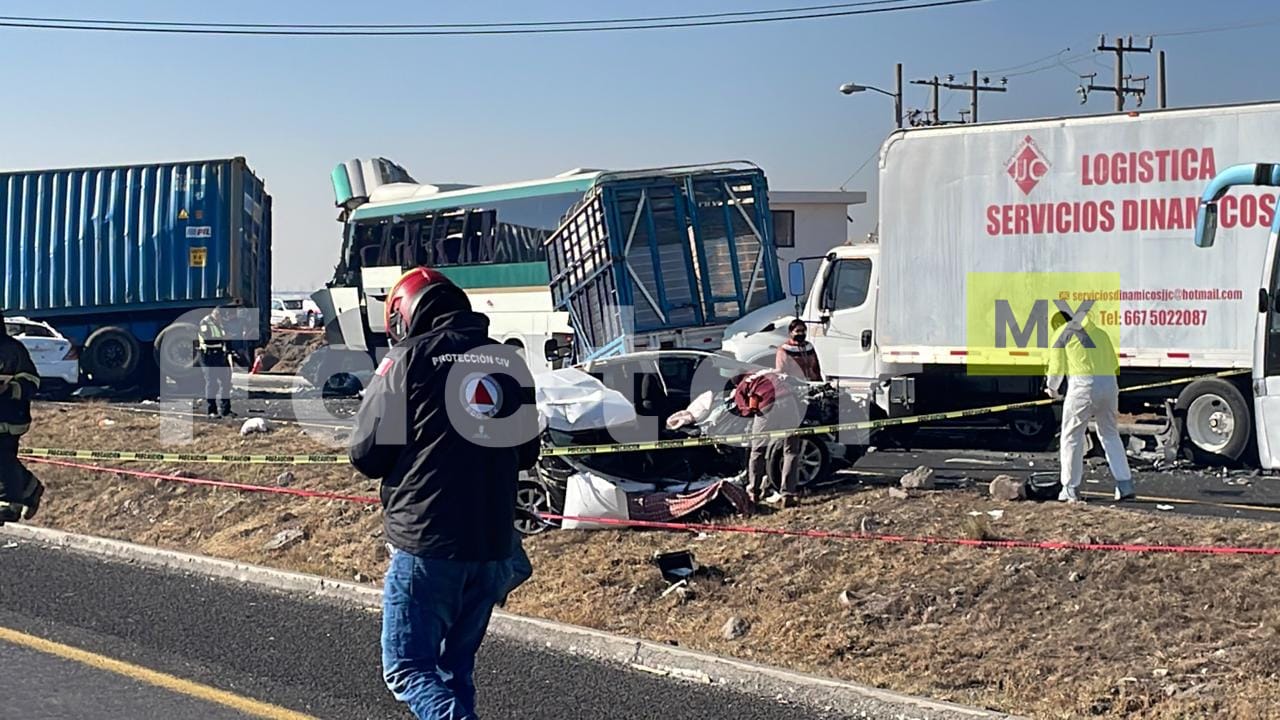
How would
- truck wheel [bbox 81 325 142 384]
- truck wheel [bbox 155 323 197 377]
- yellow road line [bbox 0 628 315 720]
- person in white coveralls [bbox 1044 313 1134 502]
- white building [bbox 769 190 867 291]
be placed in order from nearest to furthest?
yellow road line [bbox 0 628 315 720] → person in white coveralls [bbox 1044 313 1134 502] → truck wheel [bbox 155 323 197 377] → truck wheel [bbox 81 325 142 384] → white building [bbox 769 190 867 291]

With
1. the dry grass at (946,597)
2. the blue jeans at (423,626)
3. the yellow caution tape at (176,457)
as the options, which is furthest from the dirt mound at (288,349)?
the blue jeans at (423,626)

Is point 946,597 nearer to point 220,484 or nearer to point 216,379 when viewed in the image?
point 220,484

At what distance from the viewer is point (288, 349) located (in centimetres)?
3631

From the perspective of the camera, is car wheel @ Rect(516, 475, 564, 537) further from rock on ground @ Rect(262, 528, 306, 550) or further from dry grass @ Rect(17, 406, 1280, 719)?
rock on ground @ Rect(262, 528, 306, 550)

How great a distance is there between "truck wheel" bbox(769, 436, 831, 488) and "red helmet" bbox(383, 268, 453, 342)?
605cm

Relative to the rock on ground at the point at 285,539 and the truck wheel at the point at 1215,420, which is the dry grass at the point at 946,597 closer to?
the rock on ground at the point at 285,539

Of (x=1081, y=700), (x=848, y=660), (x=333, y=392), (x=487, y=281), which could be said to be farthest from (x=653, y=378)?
(x=333, y=392)

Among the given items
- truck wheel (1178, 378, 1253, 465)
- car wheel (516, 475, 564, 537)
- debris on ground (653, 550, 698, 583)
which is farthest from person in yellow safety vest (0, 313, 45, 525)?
truck wheel (1178, 378, 1253, 465)

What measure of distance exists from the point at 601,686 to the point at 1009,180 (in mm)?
9430

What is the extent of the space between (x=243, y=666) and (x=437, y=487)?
9.58ft

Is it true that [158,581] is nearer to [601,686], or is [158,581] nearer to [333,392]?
[601,686]

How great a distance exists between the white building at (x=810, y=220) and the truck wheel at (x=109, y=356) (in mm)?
22453

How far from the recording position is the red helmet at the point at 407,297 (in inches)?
187

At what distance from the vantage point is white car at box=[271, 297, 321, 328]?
5022 centimetres
